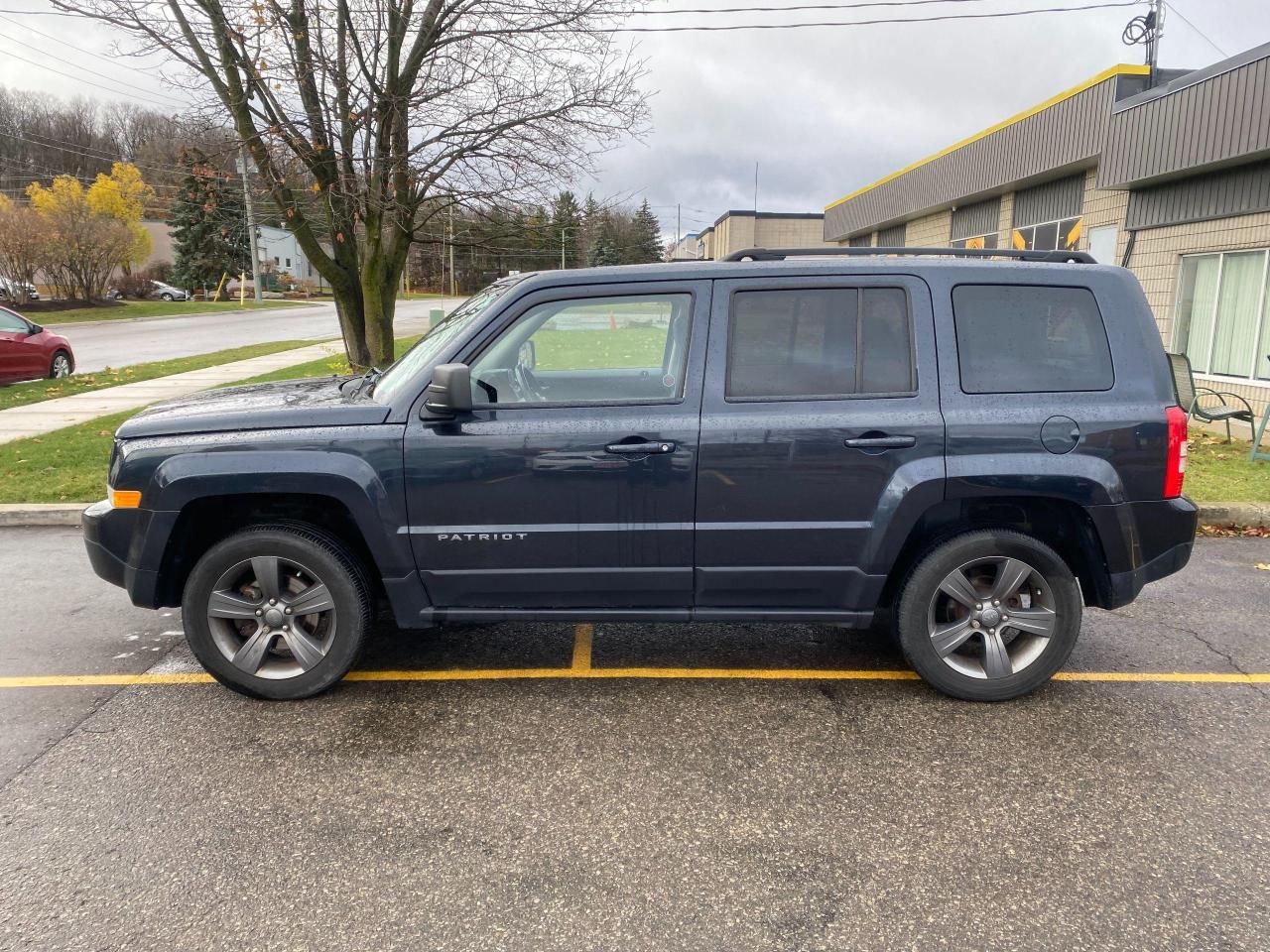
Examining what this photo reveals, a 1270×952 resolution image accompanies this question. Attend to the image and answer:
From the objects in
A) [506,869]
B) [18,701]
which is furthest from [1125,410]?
[18,701]

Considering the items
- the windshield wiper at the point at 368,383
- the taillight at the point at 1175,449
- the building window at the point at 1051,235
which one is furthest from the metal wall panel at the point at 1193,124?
the windshield wiper at the point at 368,383

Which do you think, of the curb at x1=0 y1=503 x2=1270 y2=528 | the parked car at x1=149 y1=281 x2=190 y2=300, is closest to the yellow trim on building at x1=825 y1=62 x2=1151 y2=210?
the curb at x1=0 y1=503 x2=1270 y2=528

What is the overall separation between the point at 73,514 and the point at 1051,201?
58.5ft

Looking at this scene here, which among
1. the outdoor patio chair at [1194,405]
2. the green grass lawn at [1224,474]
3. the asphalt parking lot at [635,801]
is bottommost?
the asphalt parking lot at [635,801]

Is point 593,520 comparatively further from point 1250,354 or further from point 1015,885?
point 1250,354

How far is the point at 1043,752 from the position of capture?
341 cm

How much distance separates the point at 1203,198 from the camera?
11.6 m

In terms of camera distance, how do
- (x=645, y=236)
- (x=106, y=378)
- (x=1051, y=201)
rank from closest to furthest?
(x=106, y=378)
(x=1051, y=201)
(x=645, y=236)

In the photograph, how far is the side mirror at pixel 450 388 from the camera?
11.2ft

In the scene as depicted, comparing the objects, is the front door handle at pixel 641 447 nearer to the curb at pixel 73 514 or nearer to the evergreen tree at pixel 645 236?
the curb at pixel 73 514

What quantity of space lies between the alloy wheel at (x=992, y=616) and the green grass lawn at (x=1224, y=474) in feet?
11.6

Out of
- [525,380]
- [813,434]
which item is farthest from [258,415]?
[813,434]

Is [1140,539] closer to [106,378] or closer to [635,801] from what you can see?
[635,801]

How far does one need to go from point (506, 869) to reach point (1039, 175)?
59.6ft
